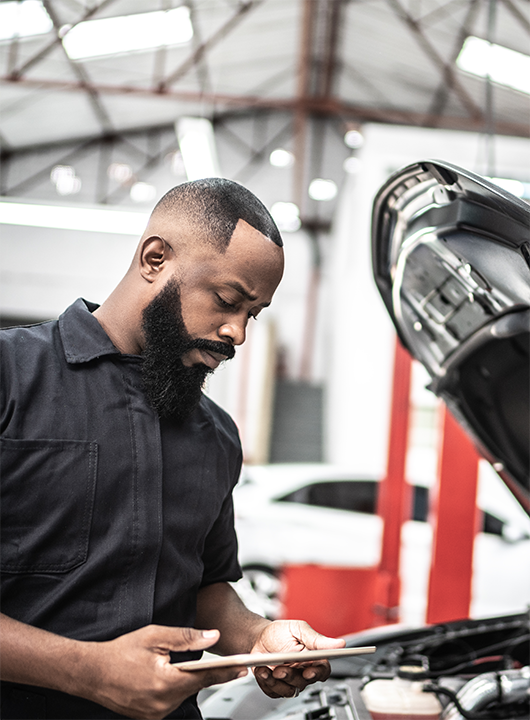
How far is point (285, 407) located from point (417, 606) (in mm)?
6603

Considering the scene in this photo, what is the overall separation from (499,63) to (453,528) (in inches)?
252

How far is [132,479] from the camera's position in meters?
1.05

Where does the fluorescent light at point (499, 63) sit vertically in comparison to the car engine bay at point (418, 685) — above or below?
above

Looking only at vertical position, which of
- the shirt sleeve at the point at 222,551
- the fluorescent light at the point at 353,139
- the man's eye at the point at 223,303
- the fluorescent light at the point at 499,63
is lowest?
the shirt sleeve at the point at 222,551

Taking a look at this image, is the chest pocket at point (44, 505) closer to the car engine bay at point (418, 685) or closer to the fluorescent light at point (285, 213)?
the car engine bay at point (418, 685)

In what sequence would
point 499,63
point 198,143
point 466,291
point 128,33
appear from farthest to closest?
point 128,33 → point 499,63 → point 198,143 → point 466,291

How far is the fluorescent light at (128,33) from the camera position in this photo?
25.1ft

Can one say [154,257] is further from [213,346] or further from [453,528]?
[453,528]

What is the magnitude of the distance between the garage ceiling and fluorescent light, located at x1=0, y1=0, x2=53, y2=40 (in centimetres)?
12

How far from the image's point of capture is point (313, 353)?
1278 cm

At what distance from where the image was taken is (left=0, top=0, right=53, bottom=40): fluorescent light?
23.8 ft

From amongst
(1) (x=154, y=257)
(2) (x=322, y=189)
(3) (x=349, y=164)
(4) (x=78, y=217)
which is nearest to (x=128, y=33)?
(4) (x=78, y=217)

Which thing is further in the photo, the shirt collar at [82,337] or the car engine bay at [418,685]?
the car engine bay at [418,685]

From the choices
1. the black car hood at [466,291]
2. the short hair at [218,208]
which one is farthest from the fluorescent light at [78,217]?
the short hair at [218,208]
